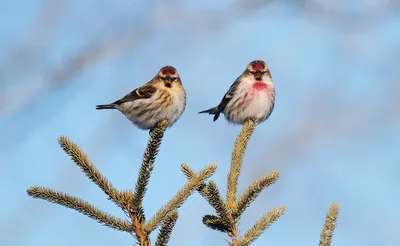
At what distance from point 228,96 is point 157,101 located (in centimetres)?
194

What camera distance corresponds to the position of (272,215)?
3.75 metres

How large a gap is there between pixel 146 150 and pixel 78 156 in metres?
0.63

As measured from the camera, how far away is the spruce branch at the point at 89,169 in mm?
3660

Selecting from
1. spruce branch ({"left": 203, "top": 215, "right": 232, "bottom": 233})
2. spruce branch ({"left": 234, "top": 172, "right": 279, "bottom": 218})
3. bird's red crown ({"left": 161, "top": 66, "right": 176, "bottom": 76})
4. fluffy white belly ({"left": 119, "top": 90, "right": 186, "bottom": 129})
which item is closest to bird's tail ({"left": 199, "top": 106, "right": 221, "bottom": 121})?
bird's red crown ({"left": 161, "top": 66, "right": 176, "bottom": 76})

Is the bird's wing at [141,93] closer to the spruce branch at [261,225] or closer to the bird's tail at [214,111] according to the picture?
the bird's tail at [214,111]

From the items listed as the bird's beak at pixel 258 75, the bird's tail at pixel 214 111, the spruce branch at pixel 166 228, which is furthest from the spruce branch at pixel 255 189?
the bird's tail at pixel 214 111

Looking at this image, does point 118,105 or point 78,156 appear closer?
point 78,156

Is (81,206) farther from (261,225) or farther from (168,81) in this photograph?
(168,81)

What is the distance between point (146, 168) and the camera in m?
4.01

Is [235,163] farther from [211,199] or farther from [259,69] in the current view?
[259,69]

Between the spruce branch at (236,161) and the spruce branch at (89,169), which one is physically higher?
the spruce branch at (236,161)

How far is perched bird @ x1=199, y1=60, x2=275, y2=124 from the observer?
9.73 meters

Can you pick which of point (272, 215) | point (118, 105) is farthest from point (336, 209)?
point (118, 105)

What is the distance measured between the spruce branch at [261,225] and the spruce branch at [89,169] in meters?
0.73
